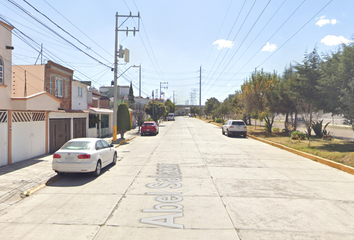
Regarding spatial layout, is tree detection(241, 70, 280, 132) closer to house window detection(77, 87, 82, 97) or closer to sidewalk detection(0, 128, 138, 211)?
house window detection(77, 87, 82, 97)

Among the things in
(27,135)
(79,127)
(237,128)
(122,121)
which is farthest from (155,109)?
(27,135)

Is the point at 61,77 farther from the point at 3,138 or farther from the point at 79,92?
the point at 3,138

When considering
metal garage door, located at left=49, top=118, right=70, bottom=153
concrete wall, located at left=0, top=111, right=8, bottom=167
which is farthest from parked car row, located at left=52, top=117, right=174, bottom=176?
metal garage door, located at left=49, top=118, right=70, bottom=153

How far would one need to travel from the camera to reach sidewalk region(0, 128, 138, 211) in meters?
7.50

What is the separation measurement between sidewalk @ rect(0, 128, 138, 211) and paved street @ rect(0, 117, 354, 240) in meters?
0.34

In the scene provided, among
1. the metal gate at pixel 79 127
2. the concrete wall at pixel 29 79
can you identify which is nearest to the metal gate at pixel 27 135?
the concrete wall at pixel 29 79

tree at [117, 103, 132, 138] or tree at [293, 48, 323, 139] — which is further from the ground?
tree at [293, 48, 323, 139]

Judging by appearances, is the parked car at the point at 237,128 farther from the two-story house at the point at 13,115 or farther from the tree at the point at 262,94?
the two-story house at the point at 13,115

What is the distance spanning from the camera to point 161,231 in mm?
5109

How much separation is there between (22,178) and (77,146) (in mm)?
2146

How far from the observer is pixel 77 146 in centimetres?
990

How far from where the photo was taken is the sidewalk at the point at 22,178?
7.50m

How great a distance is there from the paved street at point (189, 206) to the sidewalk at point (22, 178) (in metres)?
0.34

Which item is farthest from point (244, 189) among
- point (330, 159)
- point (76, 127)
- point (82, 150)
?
point (76, 127)
